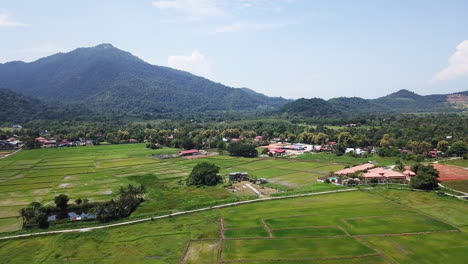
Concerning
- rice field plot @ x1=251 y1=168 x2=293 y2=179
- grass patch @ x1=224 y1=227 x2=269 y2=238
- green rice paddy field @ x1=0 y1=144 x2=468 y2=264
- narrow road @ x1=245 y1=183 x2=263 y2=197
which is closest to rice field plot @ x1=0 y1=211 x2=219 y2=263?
green rice paddy field @ x1=0 y1=144 x2=468 y2=264

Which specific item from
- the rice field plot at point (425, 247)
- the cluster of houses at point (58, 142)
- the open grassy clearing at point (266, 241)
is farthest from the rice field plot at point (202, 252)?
the cluster of houses at point (58, 142)

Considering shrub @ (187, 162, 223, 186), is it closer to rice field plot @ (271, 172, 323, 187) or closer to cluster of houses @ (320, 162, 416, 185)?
rice field plot @ (271, 172, 323, 187)

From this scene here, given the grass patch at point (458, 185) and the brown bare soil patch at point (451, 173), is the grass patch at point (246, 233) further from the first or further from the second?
the brown bare soil patch at point (451, 173)

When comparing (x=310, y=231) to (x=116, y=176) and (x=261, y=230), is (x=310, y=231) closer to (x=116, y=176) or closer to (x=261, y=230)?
(x=261, y=230)

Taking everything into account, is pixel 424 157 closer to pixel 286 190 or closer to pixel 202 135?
pixel 286 190

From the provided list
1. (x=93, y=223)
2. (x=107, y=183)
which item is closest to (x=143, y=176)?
(x=107, y=183)

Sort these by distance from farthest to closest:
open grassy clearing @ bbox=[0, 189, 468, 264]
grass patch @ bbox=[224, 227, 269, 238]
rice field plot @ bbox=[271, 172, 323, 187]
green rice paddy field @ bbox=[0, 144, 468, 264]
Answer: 1. rice field plot @ bbox=[271, 172, 323, 187]
2. grass patch @ bbox=[224, 227, 269, 238]
3. green rice paddy field @ bbox=[0, 144, 468, 264]
4. open grassy clearing @ bbox=[0, 189, 468, 264]

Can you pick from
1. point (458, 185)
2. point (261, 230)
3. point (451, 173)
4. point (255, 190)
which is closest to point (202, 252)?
point (261, 230)
